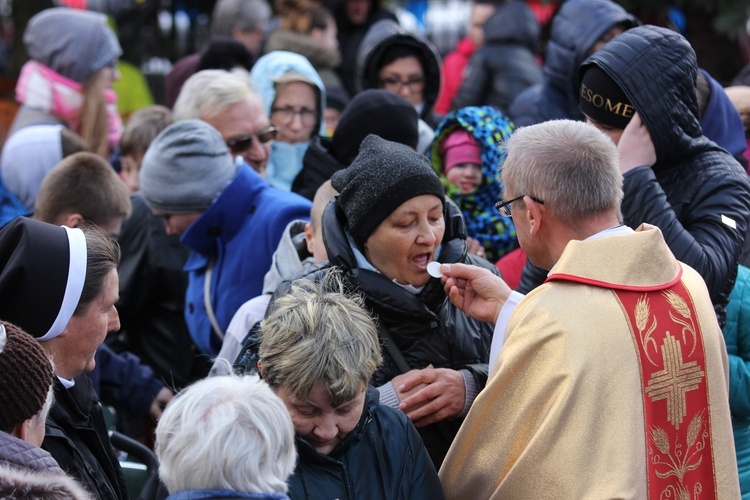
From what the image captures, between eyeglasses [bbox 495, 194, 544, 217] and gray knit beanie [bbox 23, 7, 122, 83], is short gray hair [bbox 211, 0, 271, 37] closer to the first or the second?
gray knit beanie [bbox 23, 7, 122, 83]

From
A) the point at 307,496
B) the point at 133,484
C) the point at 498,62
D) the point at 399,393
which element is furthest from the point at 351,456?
the point at 498,62

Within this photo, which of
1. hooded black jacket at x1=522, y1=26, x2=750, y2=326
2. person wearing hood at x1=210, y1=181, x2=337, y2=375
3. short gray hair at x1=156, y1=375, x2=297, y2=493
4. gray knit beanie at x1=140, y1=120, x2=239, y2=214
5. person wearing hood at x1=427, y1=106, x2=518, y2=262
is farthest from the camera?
person wearing hood at x1=427, y1=106, x2=518, y2=262

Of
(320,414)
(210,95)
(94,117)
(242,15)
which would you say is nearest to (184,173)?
(210,95)

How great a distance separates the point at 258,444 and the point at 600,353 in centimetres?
104

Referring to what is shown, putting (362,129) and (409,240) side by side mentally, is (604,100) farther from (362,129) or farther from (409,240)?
(362,129)

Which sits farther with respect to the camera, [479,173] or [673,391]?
[479,173]

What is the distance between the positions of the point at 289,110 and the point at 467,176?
1352 mm

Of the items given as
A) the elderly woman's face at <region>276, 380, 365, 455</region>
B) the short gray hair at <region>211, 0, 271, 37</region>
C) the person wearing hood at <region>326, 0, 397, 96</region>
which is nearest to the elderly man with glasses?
the elderly woman's face at <region>276, 380, 365, 455</region>

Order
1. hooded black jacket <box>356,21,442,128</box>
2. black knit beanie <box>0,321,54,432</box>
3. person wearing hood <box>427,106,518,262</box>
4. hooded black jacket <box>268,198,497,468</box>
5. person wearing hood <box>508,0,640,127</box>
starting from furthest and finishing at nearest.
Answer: hooded black jacket <box>356,21,442,128</box>, person wearing hood <box>508,0,640,127</box>, person wearing hood <box>427,106,518,262</box>, hooded black jacket <box>268,198,497,468</box>, black knit beanie <box>0,321,54,432</box>

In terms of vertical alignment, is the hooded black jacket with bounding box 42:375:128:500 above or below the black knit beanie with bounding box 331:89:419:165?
below

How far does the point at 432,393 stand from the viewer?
3512 mm

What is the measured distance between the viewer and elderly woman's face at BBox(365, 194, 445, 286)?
3666 mm

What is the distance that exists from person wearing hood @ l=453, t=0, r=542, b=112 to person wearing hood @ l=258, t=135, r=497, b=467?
447cm

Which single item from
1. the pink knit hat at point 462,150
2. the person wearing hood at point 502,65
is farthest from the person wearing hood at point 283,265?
the person wearing hood at point 502,65
